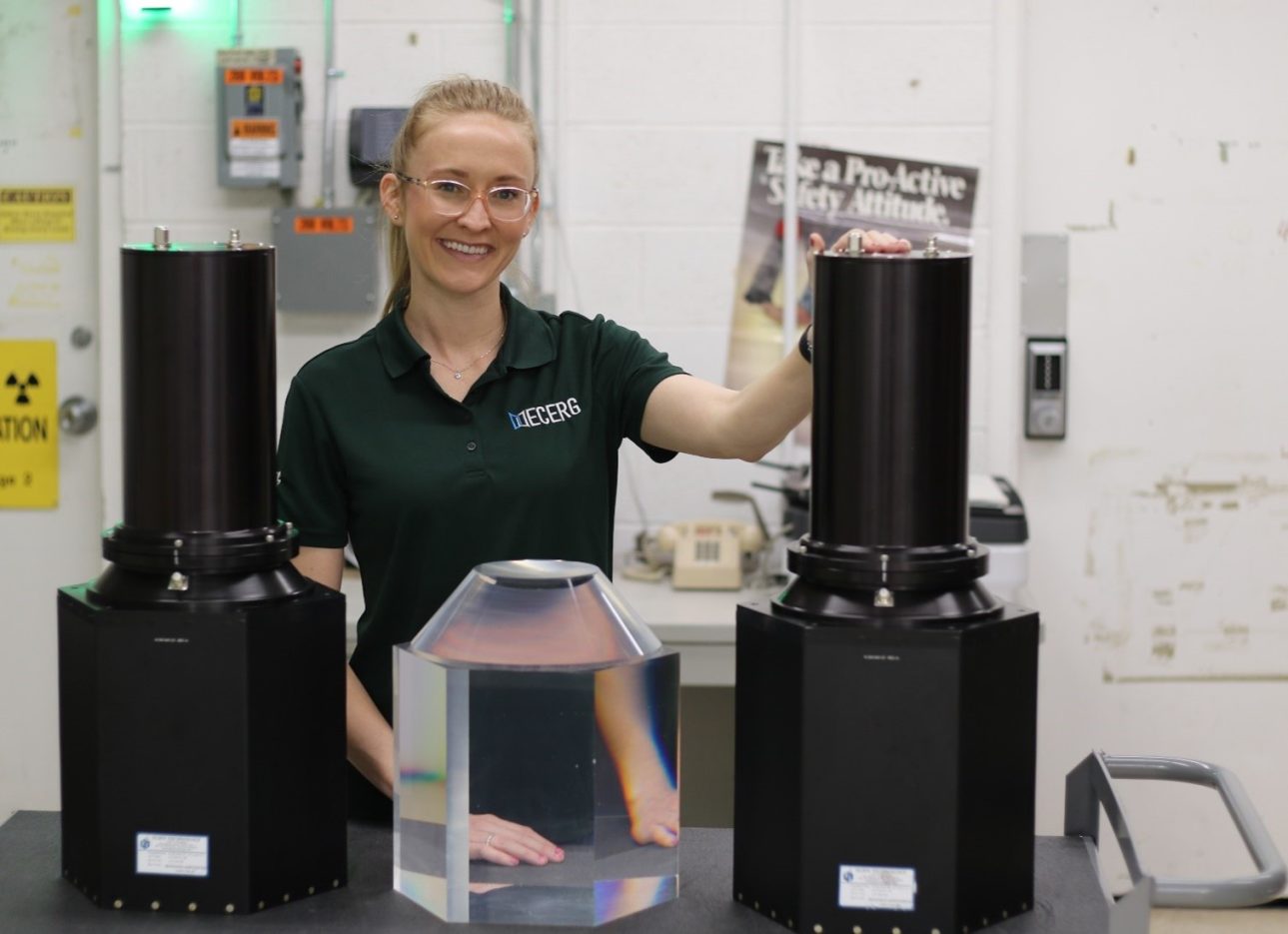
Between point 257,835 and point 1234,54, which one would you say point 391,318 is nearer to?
point 257,835

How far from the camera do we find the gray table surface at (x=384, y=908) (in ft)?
4.19

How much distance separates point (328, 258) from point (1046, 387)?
4.83 ft

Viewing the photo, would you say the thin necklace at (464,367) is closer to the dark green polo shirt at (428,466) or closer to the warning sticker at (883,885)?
the dark green polo shirt at (428,466)

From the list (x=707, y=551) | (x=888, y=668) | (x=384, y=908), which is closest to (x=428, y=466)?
(x=384, y=908)

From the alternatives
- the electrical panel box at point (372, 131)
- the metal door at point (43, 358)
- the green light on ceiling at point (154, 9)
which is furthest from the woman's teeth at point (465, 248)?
the metal door at point (43, 358)

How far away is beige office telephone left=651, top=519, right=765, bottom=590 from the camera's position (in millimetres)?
3076

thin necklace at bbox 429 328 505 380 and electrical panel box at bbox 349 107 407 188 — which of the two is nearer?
thin necklace at bbox 429 328 505 380

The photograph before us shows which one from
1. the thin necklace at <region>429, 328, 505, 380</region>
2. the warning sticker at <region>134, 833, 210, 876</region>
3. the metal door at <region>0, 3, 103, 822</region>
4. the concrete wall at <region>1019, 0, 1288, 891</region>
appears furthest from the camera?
the metal door at <region>0, 3, 103, 822</region>

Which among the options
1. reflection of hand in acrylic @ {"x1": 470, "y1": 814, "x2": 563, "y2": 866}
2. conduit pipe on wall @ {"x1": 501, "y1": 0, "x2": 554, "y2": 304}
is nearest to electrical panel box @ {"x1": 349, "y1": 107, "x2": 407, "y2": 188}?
conduit pipe on wall @ {"x1": 501, "y1": 0, "x2": 554, "y2": 304}

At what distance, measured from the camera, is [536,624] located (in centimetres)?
127

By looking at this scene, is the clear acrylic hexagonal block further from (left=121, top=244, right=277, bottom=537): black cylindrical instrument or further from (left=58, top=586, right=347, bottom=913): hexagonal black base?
(left=121, top=244, right=277, bottom=537): black cylindrical instrument

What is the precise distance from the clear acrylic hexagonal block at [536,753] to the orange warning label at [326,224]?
2070 millimetres

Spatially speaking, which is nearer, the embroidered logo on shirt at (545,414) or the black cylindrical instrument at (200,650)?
the black cylindrical instrument at (200,650)

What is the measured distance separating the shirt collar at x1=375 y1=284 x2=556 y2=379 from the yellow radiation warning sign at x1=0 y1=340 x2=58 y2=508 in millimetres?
1973
